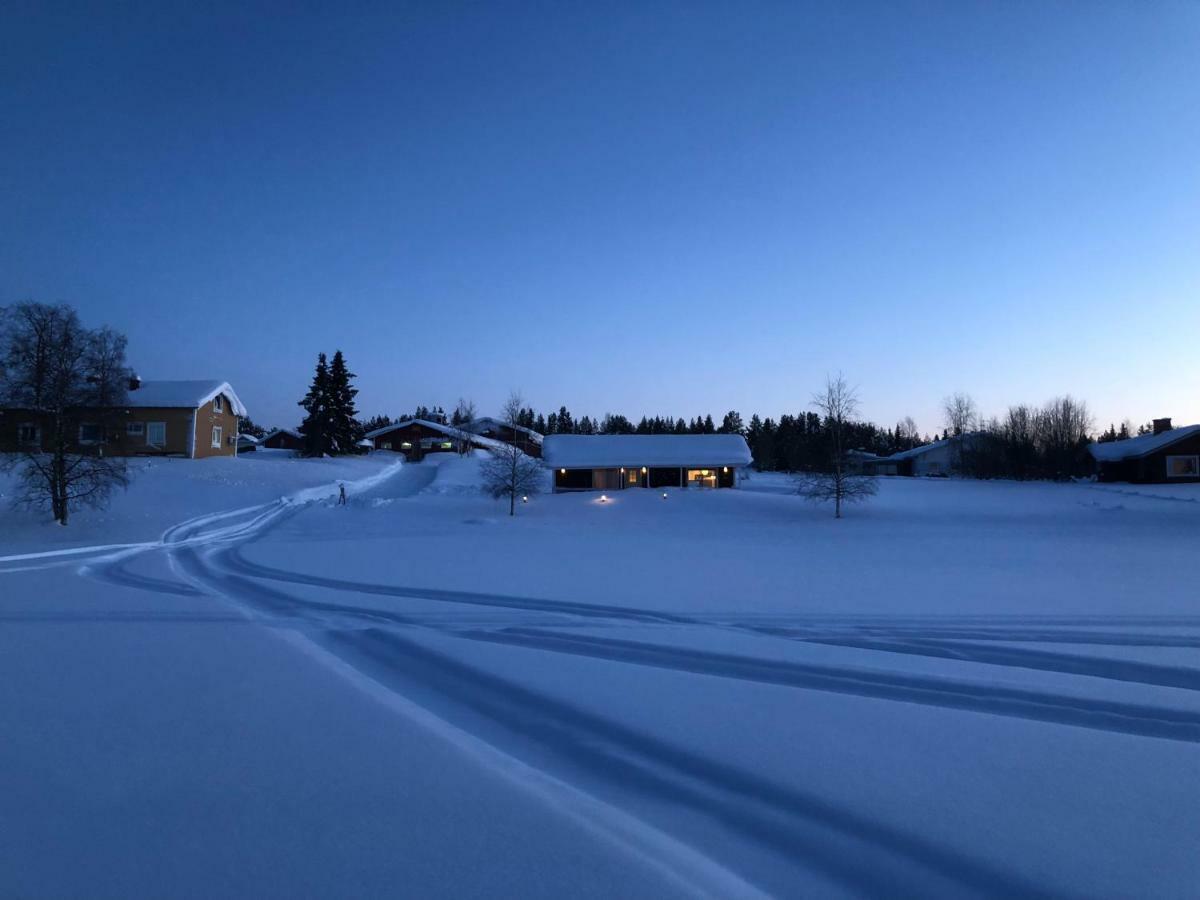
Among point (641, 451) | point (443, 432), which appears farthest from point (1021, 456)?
point (443, 432)

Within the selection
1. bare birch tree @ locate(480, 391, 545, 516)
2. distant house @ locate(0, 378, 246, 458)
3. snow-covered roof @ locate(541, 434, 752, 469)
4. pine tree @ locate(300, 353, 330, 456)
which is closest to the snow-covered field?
bare birch tree @ locate(480, 391, 545, 516)

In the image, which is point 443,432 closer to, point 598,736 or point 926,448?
point 926,448

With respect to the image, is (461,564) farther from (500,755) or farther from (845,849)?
(845,849)

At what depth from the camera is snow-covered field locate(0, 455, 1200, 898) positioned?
3523 millimetres

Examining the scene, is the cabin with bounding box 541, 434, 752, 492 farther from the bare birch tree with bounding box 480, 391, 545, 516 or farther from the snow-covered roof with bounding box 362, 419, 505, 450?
the snow-covered roof with bounding box 362, 419, 505, 450

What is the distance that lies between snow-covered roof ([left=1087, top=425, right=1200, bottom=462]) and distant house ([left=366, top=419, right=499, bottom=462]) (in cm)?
5614

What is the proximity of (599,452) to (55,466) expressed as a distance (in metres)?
30.0

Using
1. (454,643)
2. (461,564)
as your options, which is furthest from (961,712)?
(461,564)

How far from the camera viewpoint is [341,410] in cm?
5500

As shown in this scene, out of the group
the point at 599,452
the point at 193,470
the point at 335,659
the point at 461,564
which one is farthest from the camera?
the point at 599,452

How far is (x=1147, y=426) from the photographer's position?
142 meters

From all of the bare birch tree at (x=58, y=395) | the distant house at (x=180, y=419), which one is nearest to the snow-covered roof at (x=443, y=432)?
the distant house at (x=180, y=419)

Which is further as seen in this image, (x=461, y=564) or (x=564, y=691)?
(x=461, y=564)

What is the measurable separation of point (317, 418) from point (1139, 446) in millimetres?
67161
